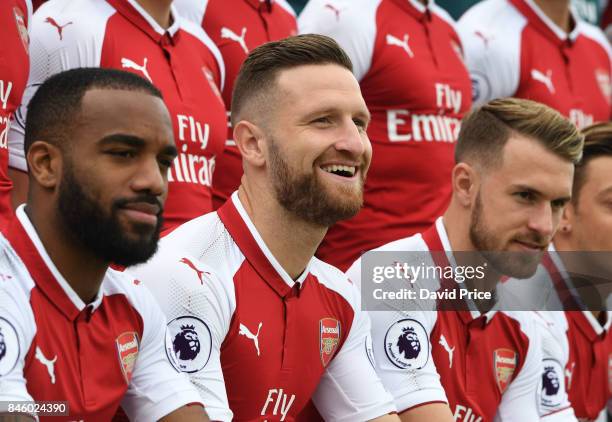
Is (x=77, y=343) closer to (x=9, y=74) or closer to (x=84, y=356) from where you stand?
(x=84, y=356)

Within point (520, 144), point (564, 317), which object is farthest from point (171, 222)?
point (564, 317)

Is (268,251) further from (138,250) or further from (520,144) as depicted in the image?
(520,144)

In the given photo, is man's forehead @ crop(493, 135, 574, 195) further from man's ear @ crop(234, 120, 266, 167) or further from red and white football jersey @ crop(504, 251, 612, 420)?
man's ear @ crop(234, 120, 266, 167)

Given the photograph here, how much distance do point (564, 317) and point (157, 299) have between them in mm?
2218

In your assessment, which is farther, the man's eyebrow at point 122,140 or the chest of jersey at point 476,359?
the chest of jersey at point 476,359

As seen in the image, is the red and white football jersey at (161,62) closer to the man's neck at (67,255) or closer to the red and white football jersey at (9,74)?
the red and white football jersey at (9,74)

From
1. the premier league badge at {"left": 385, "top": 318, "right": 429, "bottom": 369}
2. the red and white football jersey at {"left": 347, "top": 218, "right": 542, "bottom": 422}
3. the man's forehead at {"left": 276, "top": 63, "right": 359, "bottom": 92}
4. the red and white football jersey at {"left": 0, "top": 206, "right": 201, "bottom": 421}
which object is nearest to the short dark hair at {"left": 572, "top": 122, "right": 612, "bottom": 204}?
the red and white football jersey at {"left": 347, "top": 218, "right": 542, "bottom": 422}

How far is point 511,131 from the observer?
4.52 meters

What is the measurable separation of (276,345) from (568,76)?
3.21 meters

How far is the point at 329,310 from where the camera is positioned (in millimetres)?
3848

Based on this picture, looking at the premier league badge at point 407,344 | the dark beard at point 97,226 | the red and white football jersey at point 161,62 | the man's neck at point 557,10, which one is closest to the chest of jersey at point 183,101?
the red and white football jersey at point 161,62

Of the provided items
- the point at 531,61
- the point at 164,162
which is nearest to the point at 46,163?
the point at 164,162

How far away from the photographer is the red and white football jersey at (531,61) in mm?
5953

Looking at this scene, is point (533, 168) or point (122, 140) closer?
point (122, 140)
